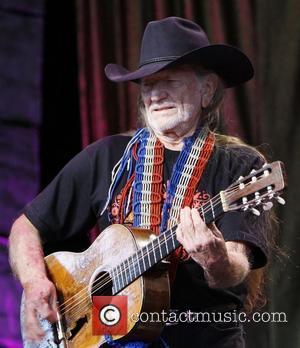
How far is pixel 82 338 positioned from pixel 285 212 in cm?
109

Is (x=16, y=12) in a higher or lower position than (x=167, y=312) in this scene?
higher

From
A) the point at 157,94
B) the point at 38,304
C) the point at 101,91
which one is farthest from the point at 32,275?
the point at 101,91

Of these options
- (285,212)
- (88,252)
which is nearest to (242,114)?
(285,212)

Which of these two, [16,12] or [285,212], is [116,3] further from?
[285,212]

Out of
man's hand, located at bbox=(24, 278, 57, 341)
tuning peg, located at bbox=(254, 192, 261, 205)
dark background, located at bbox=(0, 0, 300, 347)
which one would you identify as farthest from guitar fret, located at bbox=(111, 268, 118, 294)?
dark background, located at bbox=(0, 0, 300, 347)

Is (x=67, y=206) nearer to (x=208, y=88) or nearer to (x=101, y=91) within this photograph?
(x=208, y=88)

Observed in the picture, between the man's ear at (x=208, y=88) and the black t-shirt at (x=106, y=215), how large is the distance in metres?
0.19

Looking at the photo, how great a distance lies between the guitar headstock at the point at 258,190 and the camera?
2115mm

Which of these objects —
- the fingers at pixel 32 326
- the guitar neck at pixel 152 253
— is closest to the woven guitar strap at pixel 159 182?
the guitar neck at pixel 152 253

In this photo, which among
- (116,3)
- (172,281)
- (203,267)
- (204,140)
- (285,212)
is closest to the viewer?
(203,267)

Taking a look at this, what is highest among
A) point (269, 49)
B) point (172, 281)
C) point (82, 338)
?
point (269, 49)

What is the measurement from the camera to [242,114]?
11.1 ft

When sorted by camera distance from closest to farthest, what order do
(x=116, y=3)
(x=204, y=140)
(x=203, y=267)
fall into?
(x=203, y=267), (x=204, y=140), (x=116, y=3)

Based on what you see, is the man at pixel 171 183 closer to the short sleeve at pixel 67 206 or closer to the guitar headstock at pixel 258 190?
the short sleeve at pixel 67 206
